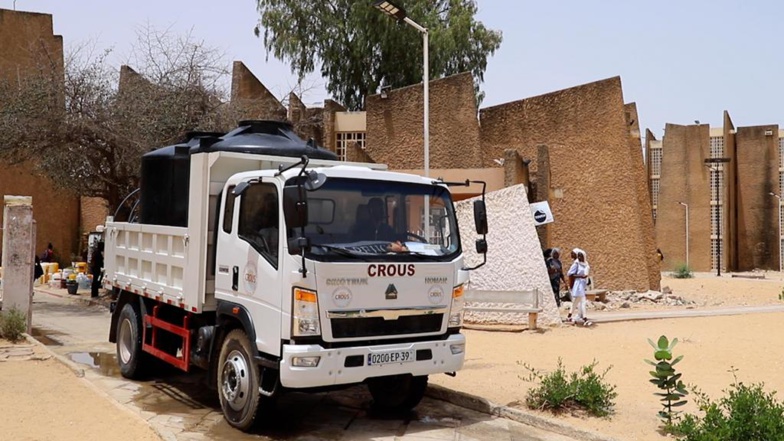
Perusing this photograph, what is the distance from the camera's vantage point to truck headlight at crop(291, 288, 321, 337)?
6926 mm

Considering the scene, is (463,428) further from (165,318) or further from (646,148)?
(646,148)

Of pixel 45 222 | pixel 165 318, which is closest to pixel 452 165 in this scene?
pixel 165 318

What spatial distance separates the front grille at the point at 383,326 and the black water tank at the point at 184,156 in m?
2.83

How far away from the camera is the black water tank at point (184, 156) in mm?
9273

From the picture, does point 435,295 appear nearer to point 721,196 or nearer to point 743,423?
point 743,423

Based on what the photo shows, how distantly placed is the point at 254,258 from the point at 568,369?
5559 mm

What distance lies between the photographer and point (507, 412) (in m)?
8.45

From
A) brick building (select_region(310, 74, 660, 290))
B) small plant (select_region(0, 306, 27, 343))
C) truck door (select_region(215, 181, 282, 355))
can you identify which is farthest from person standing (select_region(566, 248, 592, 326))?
small plant (select_region(0, 306, 27, 343))

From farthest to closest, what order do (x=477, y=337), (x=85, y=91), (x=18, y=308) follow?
(x=85, y=91)
(x=477, y=337)
(x=18, y=308)

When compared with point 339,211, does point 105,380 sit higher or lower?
lower

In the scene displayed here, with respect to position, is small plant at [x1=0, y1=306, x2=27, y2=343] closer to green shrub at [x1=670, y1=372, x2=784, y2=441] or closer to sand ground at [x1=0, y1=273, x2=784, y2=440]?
sand ground at [x1=0, y1=273, x2=784, y2=440]

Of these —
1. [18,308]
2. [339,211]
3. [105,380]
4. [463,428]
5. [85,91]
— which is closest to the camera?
[339,211]

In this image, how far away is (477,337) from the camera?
1429cm

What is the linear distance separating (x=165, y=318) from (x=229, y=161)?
7.77 ft
